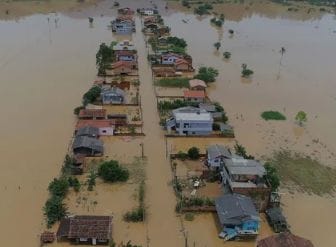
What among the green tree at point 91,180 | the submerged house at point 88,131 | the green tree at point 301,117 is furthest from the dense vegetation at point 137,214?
the green tree at point 301,117

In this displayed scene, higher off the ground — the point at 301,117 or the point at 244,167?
the point at 244,167

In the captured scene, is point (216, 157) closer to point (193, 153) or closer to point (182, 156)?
point (193, 153)

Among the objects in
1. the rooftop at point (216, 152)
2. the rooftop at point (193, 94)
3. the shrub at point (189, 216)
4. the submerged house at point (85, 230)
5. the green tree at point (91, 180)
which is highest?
the rooftop at point (216, 152)

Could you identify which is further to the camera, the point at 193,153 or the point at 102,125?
the point at 102,125

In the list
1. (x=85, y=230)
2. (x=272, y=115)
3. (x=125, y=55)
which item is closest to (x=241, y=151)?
(x=272, y=115)

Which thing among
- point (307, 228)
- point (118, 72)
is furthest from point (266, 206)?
point (118, 72)

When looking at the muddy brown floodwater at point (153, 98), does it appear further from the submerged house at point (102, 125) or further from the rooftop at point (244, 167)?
the rooftop at point (244, 167)
